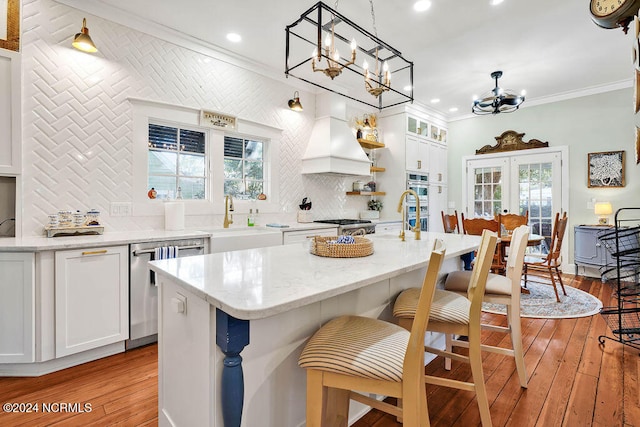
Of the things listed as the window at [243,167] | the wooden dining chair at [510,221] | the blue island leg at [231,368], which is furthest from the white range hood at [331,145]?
the blue island leg at [231,368]

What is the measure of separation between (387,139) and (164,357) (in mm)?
5289

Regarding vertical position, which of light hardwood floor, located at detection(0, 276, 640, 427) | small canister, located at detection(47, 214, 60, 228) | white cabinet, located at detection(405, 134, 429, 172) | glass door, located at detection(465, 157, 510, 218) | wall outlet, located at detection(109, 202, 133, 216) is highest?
white cabinet, located at detection(405, 134, 429, 172)

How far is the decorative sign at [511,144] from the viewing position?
5.59 meters

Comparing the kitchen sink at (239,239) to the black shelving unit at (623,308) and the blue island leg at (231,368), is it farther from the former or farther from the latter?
the black shelving unit at (623,308)

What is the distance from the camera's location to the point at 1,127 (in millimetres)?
2412

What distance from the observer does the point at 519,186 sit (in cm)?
580

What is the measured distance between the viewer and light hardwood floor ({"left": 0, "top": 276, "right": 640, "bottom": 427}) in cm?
177

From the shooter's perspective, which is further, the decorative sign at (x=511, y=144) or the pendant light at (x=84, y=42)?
the decorative sign at (x=511, y=144)

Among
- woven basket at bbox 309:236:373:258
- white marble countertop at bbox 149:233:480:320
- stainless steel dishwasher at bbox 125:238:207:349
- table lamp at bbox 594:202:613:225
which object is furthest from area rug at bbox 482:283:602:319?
stainless steel dishwasher at bbox 125:238:207:349

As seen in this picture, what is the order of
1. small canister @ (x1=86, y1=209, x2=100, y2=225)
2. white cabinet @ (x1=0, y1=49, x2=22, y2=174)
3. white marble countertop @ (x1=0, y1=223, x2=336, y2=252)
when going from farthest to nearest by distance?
1. small canister @ (x1=86, y1=209, x2=100, y2=225)
2. white cabinet @ (x1=0, y1=49, x2=22, y2=174)
3. white marble countertop @ (x1=0, y1=223, x2=336, y2=252)

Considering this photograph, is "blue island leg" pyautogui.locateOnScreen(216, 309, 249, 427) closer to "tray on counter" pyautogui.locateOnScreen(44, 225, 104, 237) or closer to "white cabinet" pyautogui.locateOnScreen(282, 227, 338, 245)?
"tray on counter" pyautogui.locateOnScreen(44, 225, 104, 237)

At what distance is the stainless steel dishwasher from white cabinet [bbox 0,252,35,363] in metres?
0.60

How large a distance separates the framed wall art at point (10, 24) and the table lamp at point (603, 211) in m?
7.12

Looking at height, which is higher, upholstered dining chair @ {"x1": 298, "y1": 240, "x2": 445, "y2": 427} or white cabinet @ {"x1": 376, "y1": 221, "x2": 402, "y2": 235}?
white cabinet @ {"x1": 376, "y1": 221, "x2": 402, "y2": 235}
